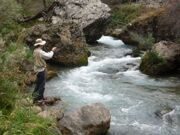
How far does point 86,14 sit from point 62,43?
19.5ft

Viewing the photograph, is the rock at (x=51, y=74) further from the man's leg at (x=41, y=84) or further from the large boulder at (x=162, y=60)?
the man's leg at (x=41, y=84)

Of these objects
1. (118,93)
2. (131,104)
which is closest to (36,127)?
(131,104)

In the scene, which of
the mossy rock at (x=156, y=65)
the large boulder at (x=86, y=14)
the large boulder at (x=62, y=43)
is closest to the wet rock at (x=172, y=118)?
the mossy rock at (x=156, y=65)

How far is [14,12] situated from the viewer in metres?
21.3

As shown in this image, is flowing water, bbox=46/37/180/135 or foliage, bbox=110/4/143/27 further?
foliage, bbox=110/4/143/27

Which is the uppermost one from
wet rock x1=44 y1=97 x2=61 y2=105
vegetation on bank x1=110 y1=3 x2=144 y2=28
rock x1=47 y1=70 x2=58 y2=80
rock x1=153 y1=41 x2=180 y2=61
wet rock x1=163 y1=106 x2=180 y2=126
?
wet rock x1=44 y1=97 x2=61 y2=105

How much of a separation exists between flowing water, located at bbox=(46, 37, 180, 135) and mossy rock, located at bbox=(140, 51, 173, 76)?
38cm

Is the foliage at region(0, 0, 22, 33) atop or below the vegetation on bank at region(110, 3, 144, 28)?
atop

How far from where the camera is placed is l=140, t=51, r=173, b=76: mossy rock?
59.8ft

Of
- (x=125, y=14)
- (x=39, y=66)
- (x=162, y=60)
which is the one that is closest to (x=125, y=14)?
(x=125, y=14)

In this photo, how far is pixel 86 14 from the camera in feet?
83.8

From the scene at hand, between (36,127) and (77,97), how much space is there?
614 cm

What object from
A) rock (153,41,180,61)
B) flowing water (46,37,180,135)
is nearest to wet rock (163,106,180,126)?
flowing water (46,37,180,135)

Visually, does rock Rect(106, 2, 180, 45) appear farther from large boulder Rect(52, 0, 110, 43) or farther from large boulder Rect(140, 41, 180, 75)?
large boulder Rect(52, 0, 110, 43)
